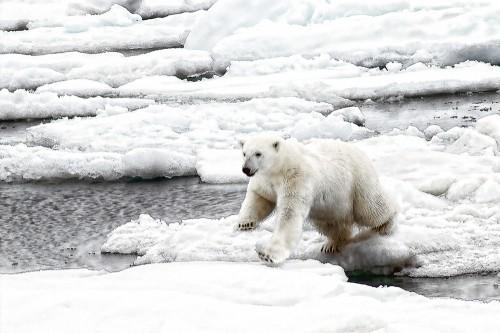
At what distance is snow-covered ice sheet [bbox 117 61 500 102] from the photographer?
12.8 meters

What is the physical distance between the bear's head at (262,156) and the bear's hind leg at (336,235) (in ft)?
2.43

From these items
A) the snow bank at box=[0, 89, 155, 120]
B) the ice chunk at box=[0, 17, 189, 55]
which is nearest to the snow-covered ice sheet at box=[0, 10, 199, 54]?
the ice chunk at box=[0, 17, 189, 55]

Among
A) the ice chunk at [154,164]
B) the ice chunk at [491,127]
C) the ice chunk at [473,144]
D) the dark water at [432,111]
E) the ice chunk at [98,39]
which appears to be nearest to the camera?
the ice chunk at [473,144]

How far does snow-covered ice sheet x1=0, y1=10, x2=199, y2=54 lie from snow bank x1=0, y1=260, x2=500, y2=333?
18.2 m

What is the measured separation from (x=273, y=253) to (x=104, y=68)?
12578 millimetres

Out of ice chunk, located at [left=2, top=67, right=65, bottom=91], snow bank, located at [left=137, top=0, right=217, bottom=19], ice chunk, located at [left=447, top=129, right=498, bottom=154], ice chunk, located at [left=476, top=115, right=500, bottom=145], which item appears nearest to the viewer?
ice chunk, located at [left=447, top=129, right=498, bottom=154]

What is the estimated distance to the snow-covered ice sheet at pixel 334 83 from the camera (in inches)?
504

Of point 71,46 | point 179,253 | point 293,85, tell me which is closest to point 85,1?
point 71,46

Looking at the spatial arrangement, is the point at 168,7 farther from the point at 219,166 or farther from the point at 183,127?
the point at 219,166

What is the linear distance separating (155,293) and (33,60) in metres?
14.5

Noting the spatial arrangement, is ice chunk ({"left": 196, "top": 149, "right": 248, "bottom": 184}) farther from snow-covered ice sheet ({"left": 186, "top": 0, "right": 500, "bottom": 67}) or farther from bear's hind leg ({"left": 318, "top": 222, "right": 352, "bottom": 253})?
snow-covered ice sheet ({"left": 186, "top": 0, "right": 500, "bottom": 67})

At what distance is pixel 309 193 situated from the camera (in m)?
4.88

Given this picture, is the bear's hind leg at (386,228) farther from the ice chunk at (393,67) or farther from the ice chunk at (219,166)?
the ice chunk at (393,67)

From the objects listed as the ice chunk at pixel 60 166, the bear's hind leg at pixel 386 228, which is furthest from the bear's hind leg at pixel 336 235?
the ice chunk at pixel 60 166
